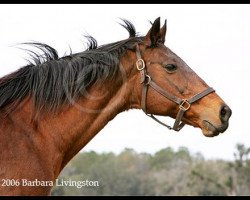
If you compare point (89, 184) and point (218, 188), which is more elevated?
point (89, 184)

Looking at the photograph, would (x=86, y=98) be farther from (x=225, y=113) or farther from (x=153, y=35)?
(x=225, y=113)

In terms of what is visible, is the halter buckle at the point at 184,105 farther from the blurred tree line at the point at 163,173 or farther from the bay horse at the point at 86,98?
the blurred tree line at the point at 163,173

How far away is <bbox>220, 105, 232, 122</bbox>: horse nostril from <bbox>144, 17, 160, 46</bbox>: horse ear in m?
1.41

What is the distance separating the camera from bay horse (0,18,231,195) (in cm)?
625

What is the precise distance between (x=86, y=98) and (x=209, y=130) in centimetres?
177

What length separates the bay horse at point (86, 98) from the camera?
6246 mm

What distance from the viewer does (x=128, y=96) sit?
279 inches

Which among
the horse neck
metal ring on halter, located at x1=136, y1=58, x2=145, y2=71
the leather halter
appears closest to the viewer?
the horse neck

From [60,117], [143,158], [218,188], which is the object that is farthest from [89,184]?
[143,158]

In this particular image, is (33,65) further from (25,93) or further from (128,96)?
(128,96)

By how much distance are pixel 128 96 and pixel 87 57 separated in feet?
2.68

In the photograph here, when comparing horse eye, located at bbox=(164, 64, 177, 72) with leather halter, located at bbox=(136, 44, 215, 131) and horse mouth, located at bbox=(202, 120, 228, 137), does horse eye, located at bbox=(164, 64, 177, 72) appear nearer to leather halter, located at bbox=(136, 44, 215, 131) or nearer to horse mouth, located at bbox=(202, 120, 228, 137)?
leather halter, located at bbox=(136, 44, 215, 131)

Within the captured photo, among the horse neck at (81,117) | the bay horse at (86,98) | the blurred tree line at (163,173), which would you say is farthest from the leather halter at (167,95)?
the blurred tree line at (163,173)

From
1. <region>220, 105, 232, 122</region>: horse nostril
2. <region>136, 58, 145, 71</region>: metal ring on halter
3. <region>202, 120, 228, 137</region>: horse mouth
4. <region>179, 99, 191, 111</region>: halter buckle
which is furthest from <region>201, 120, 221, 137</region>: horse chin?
<region>136, 58, 145, 71</region>: metal ring on halter
